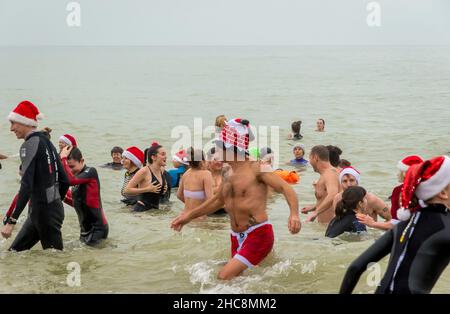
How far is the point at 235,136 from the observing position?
679 centimetres

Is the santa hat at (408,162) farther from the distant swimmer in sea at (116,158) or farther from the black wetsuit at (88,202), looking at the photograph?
the distant swimmer in sea at (116,158)

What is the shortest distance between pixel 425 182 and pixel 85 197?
508cm

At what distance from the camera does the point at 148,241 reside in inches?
392

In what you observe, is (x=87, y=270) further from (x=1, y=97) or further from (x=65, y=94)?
(x=65, y=94)

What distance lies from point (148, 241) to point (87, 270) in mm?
1850

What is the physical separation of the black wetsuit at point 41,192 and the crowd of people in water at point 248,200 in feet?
0.04

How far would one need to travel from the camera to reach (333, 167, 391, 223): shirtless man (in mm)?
8859

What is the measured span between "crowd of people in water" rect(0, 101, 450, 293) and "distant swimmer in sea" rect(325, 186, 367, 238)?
0.04ft

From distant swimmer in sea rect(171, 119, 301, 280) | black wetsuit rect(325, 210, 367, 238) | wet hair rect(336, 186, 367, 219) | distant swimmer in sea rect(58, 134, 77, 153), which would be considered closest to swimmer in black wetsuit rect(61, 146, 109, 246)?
distant swimmer in sea rect(58, 134, 77, 153)

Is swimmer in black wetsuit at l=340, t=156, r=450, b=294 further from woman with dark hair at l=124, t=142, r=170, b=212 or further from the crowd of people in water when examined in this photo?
Result: woman with dark hair at l=124, t=142, r=170, b=212

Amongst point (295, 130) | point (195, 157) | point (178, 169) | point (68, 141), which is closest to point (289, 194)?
point (195, 157)

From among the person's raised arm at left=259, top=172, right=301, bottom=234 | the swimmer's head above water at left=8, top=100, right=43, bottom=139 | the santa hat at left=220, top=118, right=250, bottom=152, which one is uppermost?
the swimmer's head above water at left=8, top=100, right=43, bottom=139

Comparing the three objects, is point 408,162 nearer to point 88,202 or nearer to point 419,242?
point 419,242
